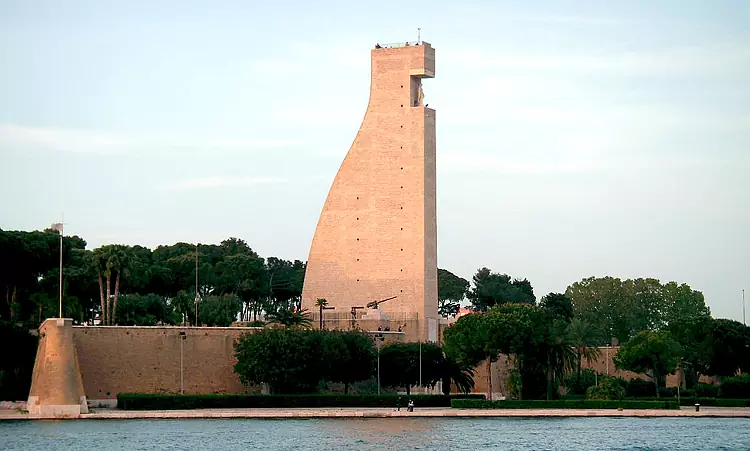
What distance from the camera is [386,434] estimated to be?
45219 mm

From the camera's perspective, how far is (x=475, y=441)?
43.3m

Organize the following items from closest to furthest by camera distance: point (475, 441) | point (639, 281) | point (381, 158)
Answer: point (475, 441)
point (381, 158)
point (639, 281)

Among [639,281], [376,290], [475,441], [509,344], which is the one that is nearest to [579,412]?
[509,344]

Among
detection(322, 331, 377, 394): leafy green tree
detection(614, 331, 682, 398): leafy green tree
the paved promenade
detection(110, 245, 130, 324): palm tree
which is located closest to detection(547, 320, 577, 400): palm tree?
the paved promenade

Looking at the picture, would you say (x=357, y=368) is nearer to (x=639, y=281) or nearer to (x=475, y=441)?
(x=475, y=441)

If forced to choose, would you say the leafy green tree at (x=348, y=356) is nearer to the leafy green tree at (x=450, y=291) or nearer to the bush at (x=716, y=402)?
the bush at (x=716, y=402)

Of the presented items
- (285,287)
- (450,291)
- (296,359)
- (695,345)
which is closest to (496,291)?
(450,291)

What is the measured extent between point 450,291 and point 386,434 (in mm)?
50385

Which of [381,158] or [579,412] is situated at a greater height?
[381,158]

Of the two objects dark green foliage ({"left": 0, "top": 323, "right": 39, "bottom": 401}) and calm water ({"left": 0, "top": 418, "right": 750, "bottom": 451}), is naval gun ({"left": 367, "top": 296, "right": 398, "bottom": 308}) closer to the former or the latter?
calm water ({"left": 0, "top": 418, "right": 750, "bottom": 451})

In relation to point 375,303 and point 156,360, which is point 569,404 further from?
point 156,360

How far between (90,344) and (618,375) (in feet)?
81.5

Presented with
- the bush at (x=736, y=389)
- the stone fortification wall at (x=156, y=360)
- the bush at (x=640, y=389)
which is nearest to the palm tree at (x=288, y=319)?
the stone fortification wall at (x=156, y=360)

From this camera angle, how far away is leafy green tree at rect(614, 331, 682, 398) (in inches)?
2362
